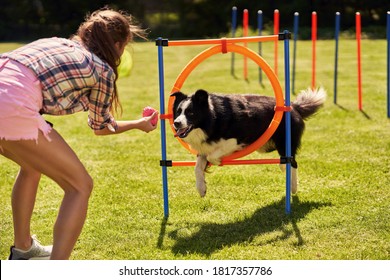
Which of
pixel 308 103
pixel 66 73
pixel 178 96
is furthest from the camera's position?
pixel 308 103

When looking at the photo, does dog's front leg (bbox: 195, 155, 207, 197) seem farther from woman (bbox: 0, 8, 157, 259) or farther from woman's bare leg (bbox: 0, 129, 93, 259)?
woman's bare leg (bbox: 0, 129, 93, 259)

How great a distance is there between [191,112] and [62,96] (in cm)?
184

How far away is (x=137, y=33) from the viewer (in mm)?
3980

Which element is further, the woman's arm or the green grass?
the green grass

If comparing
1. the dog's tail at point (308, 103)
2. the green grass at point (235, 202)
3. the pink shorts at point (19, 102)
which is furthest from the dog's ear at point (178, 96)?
the pink shorts at point (19, 102)

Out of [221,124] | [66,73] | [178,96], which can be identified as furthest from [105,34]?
[221,124]

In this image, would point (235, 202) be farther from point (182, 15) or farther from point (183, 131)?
point (182, 15)

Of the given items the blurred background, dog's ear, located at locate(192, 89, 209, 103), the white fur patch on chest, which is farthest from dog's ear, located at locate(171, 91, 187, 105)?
the blurred background

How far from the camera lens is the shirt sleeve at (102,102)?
359 cm

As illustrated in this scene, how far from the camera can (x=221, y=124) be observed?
5.44 meters

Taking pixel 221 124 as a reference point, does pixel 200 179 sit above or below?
below

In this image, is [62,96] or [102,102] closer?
[62,96]

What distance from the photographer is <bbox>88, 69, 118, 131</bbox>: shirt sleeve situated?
3586mm
